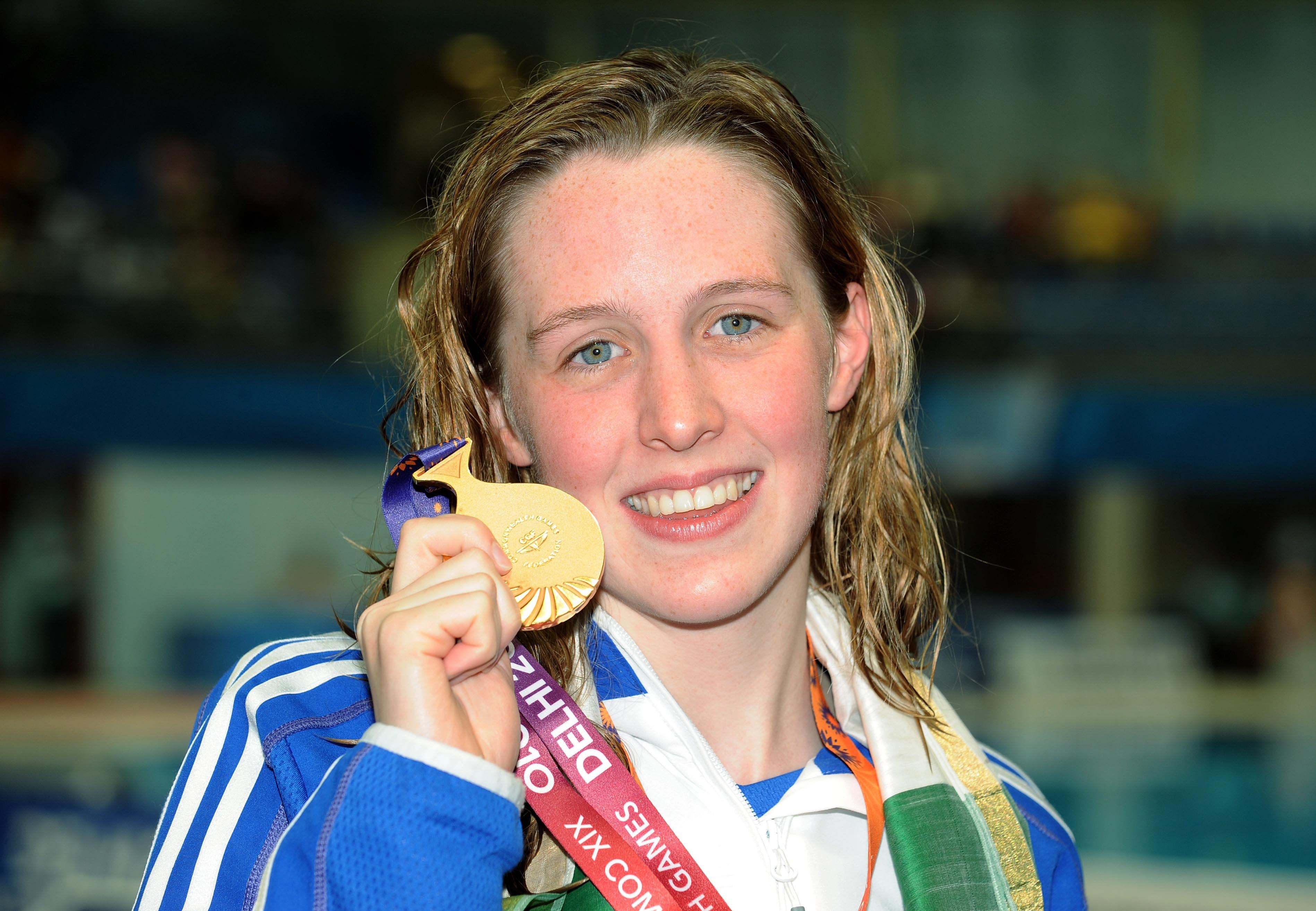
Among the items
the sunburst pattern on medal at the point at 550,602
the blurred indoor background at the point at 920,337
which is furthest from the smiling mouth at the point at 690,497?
the blurred indoor background at the point at 920,337

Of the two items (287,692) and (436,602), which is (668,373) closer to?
(436,602)

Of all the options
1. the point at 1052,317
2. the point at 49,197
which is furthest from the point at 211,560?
the point at 1052,317

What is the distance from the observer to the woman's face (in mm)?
1132

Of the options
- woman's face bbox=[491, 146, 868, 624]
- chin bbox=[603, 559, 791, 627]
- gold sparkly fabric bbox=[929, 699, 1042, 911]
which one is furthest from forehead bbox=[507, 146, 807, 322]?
gold sparkly fabric bbox=[929, 699, 1042, 911]

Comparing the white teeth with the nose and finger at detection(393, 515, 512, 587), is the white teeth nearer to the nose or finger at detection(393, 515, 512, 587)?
the nose

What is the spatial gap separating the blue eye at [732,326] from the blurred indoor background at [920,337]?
16.4ft

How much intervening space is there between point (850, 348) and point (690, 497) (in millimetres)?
333

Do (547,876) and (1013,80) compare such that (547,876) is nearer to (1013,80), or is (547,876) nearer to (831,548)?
(831,548)

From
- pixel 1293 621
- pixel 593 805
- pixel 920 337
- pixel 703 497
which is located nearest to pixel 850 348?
pixel 703 497

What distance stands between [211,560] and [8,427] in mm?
1983

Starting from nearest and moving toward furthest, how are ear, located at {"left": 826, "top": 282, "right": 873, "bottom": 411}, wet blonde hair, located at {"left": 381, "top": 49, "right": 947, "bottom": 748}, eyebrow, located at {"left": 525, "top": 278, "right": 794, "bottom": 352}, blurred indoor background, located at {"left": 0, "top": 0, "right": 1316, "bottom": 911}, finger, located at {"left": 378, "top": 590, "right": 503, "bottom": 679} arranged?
finger, located at {"left": 378, "top": 590, "right": 503, "bottom": 679}, eyebrow, located at {"left": 525, "top": 278, "right": 794, "bottom": 352}, wet blonde hair, located at {"left": 381, "top": 49, "right": 947, "bottom": 748}, ear, located at {"left": 826, "top": 282, "right": 873, "bottom": 411}, blurred indoor background, located at {"left": 0, "top": 0, "right": 1316, "bottom": 911}

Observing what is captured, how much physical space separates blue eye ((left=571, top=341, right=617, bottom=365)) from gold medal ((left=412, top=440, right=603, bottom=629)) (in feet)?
0.43

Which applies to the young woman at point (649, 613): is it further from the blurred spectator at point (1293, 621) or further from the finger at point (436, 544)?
the blurred spectator at point (1293, 621)

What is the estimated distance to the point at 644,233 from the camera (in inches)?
44.9
